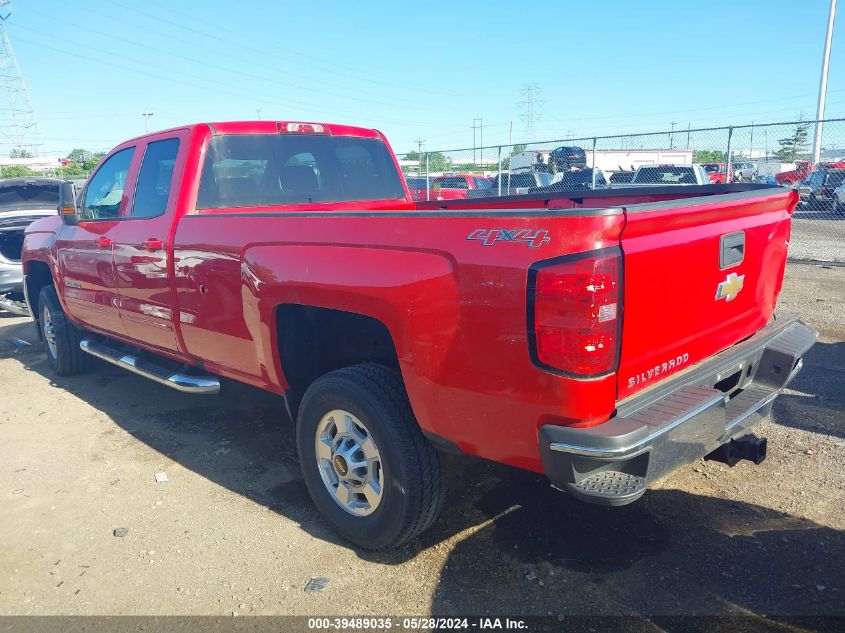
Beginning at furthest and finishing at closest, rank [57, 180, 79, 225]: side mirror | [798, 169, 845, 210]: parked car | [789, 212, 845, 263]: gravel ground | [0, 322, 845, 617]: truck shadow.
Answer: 1. [798, 169, 845, 210]: parked car
2. [789, 212, 845, 263]: gravel ground
3. [57, 180, 79, 225]: side mirror
4. [0, 322, 845, 617]: truck shadow

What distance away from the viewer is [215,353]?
397 cm

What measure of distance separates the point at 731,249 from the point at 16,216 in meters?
8.88

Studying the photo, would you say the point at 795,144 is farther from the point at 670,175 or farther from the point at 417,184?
the point at 417,184

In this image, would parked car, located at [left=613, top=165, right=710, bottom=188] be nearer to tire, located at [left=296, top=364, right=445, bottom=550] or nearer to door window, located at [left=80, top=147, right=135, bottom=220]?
door window, located at [left=80, top=147, right=135, bottom=220]

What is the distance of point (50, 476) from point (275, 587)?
2116mm

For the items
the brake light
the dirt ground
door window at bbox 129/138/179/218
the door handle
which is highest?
the brake light

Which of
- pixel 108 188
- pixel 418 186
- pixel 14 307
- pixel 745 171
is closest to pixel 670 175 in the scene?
pixel 418 186

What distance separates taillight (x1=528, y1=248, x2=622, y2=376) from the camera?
7.24 feet

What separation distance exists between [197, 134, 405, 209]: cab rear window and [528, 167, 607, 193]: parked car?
11365 millimetres

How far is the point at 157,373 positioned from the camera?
450 cm

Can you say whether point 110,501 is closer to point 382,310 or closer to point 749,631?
point 382,310

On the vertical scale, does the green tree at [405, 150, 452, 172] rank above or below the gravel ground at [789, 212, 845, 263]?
above

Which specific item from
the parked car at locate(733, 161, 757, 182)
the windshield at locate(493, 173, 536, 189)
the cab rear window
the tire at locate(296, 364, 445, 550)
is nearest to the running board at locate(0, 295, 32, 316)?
the cab rear window

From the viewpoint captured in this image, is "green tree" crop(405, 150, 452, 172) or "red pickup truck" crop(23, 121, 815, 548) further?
"green tree" crop(405, 150, 452, 172)
